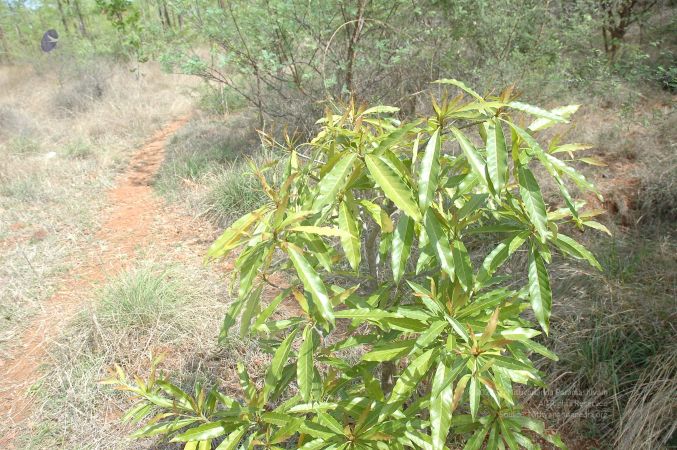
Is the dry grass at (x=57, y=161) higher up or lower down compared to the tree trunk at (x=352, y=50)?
lower down

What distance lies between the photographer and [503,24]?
4164 millimetres

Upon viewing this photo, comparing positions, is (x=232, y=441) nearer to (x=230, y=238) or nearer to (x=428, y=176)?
(x=230, y=238)

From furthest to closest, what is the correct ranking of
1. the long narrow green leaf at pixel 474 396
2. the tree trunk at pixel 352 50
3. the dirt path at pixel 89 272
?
the tree trunk at pixel 352 50, the dirt path at pixel 89 272, the long narrow green leaf at pixel 474 396

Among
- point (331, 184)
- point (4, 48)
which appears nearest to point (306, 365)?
point (331, 184)

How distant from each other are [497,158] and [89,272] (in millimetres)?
3581

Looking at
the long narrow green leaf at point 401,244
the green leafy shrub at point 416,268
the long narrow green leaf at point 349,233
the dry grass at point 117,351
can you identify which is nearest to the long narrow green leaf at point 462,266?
the green leafy shrub at point 416,268

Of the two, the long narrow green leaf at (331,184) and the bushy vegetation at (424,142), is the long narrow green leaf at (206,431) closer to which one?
the bushy vegetation at (424,142)

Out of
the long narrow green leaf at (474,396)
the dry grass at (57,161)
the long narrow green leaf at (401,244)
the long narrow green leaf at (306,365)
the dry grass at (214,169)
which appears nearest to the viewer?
the long narrow green leaf at (474,396)

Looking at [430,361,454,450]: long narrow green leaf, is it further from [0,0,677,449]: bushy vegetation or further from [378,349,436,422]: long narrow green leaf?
[0,0,677,449]: bushy vegetation

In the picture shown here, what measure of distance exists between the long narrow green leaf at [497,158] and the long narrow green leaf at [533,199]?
0.23ft

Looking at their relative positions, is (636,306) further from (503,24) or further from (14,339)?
(14,339)

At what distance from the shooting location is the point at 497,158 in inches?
34.6

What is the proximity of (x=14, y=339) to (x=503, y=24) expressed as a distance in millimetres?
4878

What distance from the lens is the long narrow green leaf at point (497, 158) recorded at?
869 mm
